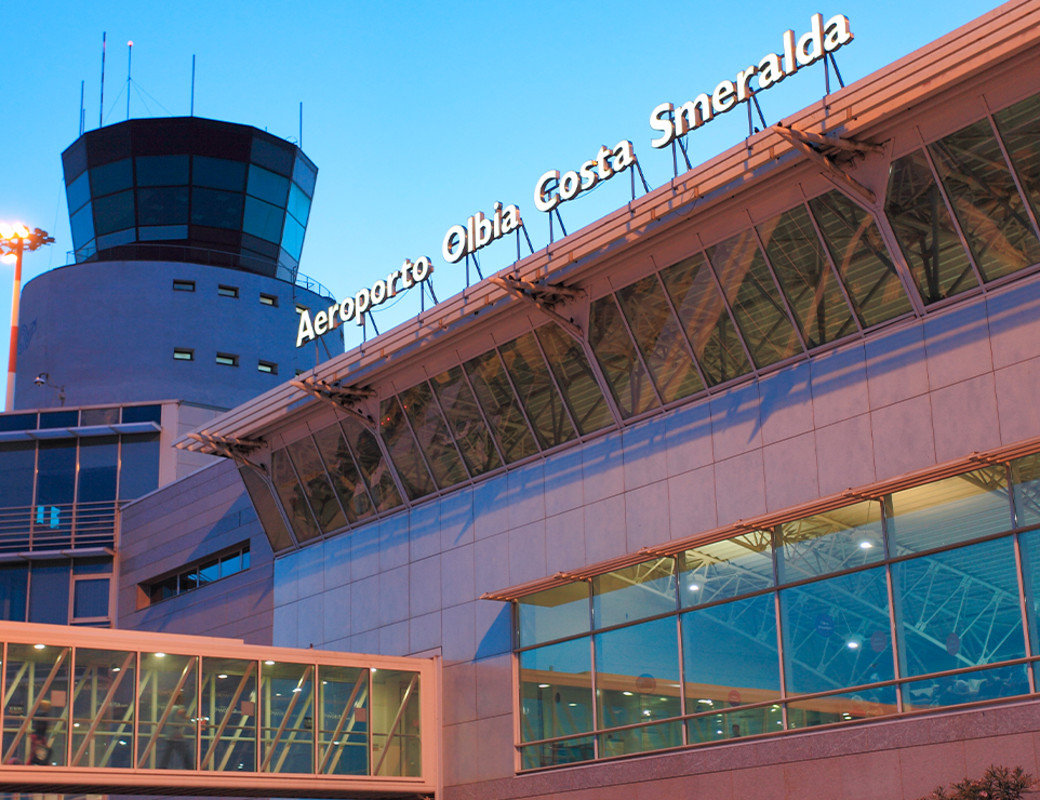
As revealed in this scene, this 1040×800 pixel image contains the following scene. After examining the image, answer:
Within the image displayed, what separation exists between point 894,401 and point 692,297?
197 inches

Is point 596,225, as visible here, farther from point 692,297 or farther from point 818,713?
point 818,713

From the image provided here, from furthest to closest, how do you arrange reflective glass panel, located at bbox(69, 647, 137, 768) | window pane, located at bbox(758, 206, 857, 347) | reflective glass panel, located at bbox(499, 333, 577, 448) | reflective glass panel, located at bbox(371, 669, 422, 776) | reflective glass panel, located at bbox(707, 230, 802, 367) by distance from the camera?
1. reflective glass panel, located at bbox(371, 669, 422, 776)
2. reflective glass panel, located at bbox(499, 333, 577, 448)
3. reflective glass panel, located at bbox(69, 647, 137, 768)
4. reflective glass panel, located at bbox(707, 230, 802, 367)
5. window pane, located at bbox(758, 206, 857, 347)

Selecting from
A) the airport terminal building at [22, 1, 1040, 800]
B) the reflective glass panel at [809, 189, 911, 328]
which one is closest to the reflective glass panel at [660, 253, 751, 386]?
the airport terminal building at [22, 1, 1040, 800]

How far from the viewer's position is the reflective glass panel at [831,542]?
2527cm

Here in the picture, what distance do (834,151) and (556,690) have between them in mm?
13656

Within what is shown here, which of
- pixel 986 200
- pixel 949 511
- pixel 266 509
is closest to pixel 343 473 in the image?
pixel 266 509

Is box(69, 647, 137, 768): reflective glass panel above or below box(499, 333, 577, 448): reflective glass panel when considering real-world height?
below

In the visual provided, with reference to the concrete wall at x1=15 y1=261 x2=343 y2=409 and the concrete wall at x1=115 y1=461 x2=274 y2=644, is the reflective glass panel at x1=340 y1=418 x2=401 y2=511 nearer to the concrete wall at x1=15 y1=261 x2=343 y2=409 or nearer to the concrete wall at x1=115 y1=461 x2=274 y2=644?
the concrete wall at x1=115 y1=461 x2=274 y2=644

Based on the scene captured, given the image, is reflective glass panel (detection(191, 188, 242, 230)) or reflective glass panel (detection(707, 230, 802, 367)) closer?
reflective glass panel (detection(707, 230, 802, 367))

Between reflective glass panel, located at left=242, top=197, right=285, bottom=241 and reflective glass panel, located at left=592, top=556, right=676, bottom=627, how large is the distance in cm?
4252

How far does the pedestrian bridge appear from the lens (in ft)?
96.8

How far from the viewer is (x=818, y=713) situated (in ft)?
83.5

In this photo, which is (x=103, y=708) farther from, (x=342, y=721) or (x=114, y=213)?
(x=114, y=213)

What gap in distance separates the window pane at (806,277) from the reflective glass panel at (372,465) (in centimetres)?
1366
